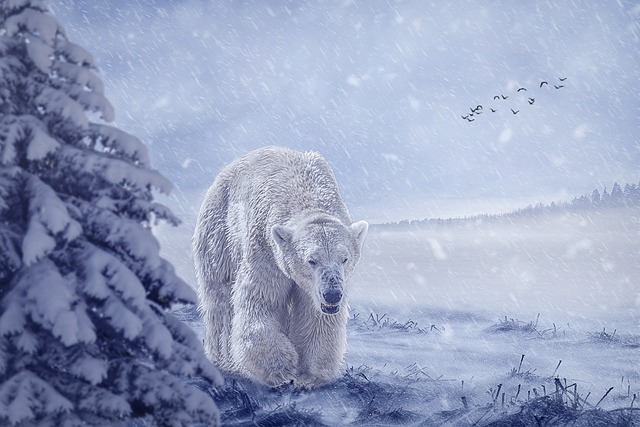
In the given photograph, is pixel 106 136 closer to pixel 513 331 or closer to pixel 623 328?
pixel 513 331

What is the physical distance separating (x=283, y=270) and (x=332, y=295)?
939 mm

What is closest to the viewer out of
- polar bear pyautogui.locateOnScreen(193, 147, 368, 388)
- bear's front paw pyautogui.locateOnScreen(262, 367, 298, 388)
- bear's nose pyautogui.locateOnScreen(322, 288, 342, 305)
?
bear's nose pyautogui.locateOnScreen(322, 288, 342, 305)

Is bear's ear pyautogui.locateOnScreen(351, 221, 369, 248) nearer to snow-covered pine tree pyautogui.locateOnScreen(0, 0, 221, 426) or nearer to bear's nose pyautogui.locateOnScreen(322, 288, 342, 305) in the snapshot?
bear's nose pyautogui.locateOnScreen(322, 288, 342, 305)

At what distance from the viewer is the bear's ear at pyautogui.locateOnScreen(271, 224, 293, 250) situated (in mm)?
6543

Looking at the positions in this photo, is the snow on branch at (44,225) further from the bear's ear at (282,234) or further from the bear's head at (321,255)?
the bear's ear at (282,234)

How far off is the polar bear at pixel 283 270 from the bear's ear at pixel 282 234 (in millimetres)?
10

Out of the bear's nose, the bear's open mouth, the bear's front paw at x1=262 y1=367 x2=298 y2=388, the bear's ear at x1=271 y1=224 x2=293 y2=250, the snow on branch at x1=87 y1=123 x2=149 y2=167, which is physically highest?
the snow on branch at x1=87 y1=123 x2=149 y2=167

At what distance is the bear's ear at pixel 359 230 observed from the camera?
671 cm

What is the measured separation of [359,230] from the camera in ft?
22.2

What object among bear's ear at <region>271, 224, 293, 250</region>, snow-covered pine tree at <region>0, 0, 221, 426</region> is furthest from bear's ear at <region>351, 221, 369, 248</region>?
snow-covered pine tree at <region>0, 0, 221, 426</region>

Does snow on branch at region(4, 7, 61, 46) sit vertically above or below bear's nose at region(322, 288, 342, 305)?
above

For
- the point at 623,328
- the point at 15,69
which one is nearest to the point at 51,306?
the point at 15,69

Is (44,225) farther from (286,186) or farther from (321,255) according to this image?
(286,186)

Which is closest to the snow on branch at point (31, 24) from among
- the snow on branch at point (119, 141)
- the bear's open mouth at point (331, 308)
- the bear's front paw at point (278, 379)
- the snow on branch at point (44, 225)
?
the snow on branch at point (119, 141)
